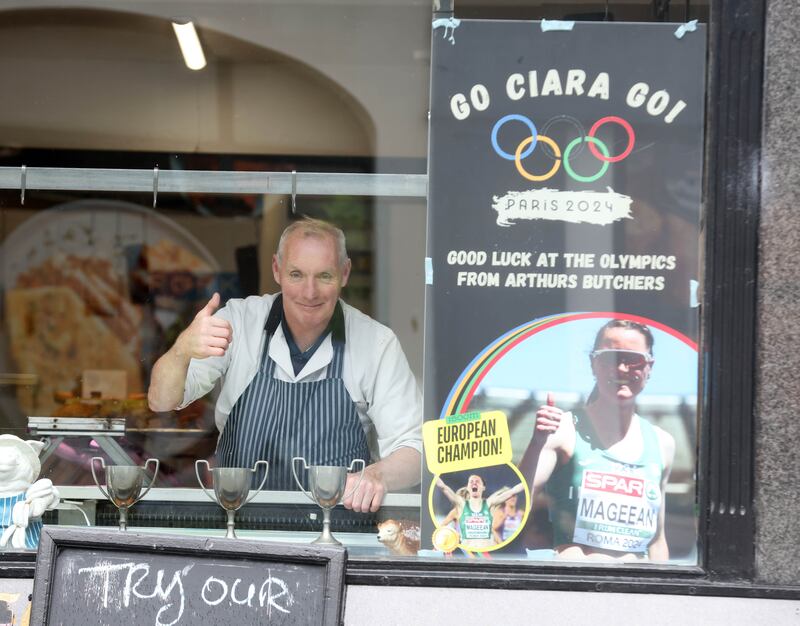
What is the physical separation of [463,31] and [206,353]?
1.31 meters

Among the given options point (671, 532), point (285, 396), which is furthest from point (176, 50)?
point (671, 532)

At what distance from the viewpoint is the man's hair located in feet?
11.4

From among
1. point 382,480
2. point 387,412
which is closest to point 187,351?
point 387,412

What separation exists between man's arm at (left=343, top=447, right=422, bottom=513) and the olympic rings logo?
89 cm

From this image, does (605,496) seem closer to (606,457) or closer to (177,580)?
(606,457)

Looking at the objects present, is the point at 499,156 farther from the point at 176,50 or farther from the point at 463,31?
the point at 176,50

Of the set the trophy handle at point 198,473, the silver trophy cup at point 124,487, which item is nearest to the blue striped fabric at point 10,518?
the silver trophy cup at point 124,487

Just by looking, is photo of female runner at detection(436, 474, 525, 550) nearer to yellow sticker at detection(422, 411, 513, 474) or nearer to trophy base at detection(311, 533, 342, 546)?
yellow sticker at detection(422, 411, 513, 474)

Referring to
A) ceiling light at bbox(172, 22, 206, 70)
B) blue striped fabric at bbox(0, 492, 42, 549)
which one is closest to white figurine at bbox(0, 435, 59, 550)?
blue striped fabric at bbox(0, 492, 42, 549)

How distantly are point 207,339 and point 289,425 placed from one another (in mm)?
394

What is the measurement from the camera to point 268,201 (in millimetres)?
3926

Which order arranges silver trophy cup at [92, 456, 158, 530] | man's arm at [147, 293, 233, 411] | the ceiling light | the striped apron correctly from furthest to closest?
the ceiling light < man's arm at [147, 293, 233, 411] < the striped apron < silver trophy cup at [92, 456, 158, 530]

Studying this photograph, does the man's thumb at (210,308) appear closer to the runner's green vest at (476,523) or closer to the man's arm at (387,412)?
the man's arm at (387,412)

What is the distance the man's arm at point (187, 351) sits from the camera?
11.0 feet
